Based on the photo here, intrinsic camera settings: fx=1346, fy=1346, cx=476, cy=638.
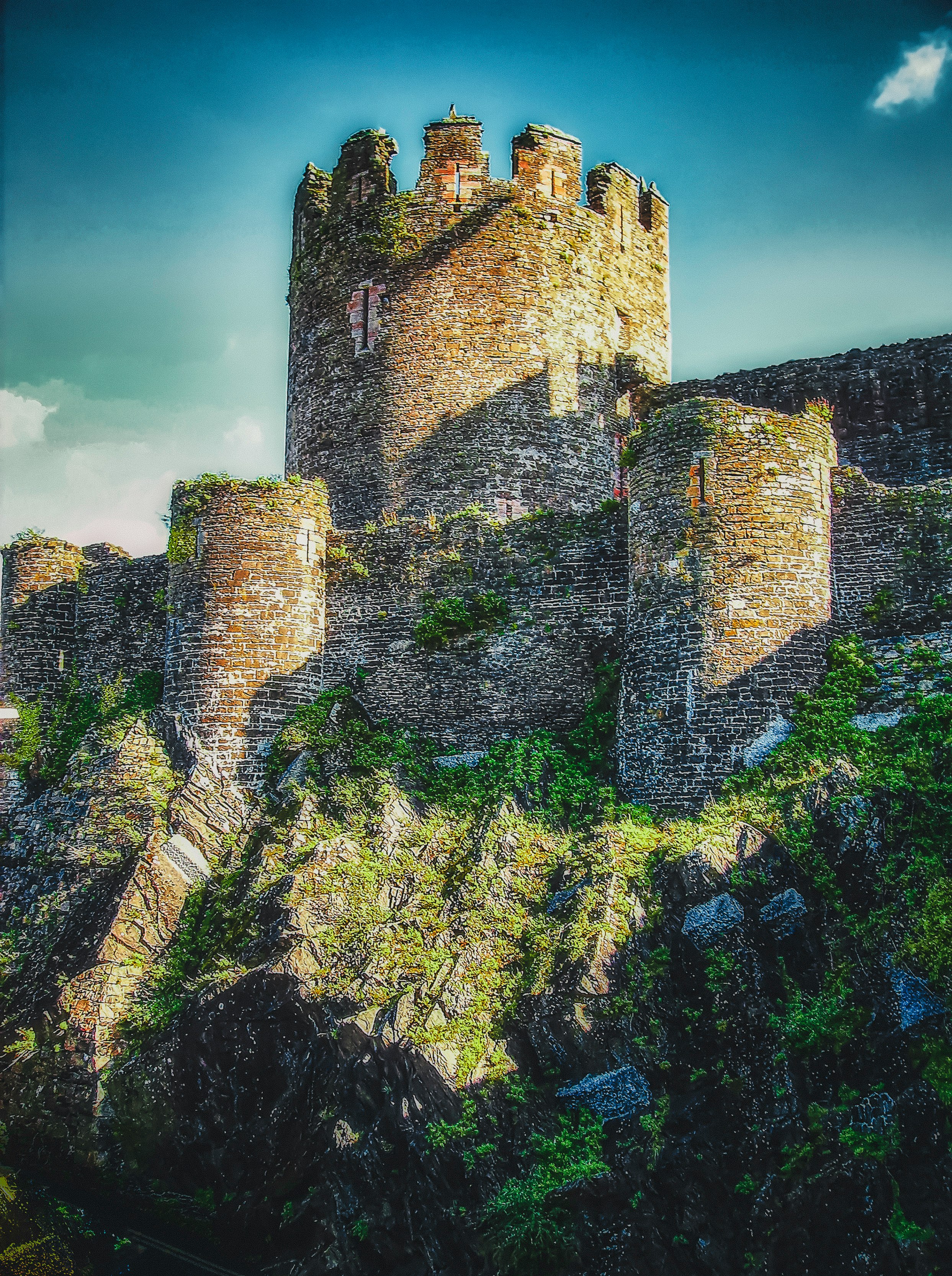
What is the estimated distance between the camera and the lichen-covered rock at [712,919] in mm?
14609

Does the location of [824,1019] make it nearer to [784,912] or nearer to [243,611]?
[784,912]

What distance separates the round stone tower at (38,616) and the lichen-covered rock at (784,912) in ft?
44.9

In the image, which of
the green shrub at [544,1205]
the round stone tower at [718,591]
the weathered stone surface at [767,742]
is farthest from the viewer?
the round stone tower at [718,591]

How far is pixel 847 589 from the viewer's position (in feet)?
58.2

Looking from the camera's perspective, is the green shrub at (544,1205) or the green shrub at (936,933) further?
the green shrub at (544,1205)

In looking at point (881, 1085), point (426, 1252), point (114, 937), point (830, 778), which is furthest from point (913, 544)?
point (114, 937)

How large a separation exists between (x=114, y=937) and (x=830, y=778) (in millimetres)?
9414

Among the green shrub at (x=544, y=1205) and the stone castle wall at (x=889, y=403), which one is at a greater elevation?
the stone castle wall at (x=889, y=403)

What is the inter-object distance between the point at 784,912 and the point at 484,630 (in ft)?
22.7

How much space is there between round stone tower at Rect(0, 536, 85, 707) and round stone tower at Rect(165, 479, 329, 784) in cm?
371

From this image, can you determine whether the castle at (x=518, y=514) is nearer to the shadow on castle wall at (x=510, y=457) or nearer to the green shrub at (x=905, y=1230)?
the shadow on castle wall at (x=510, y=457)

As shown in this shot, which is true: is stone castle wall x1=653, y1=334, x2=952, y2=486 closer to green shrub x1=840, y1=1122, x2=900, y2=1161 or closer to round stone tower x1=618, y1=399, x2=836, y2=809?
round stone tower x1=618, y1=399, x2=836, y2=809

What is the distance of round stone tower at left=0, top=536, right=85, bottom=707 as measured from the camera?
76.6ft

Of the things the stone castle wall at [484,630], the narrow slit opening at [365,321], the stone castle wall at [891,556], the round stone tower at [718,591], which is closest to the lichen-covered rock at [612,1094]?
the round stone tower at [718,591]
